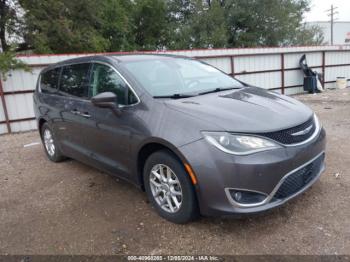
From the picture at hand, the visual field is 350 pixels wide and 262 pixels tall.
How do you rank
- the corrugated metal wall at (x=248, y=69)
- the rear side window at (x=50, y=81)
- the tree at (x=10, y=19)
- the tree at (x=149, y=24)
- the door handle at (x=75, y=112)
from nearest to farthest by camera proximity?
1. the door handle at (x=75, y=112)
2. the rear side window at (x=50, y=81)
3. the corrugated metal wall at (x=248, y=69)
4. the tree at (x=10, y=19)
5. the tree at (x=149, y=24)

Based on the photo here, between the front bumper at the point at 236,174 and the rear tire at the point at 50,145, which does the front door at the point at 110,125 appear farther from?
the rear tire at the point at 50,145

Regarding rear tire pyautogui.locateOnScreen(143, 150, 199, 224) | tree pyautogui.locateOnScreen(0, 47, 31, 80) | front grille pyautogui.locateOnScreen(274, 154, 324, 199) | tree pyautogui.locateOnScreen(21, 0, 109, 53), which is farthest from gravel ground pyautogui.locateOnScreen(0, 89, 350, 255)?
tree pyautogui.locateOnScreen(21, 0, 109, 53)

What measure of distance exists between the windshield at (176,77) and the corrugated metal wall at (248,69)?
6.11m

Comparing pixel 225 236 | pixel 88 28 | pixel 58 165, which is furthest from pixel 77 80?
pixel 88 28

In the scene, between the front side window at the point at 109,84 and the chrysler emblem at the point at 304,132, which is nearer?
the chrysler emblem at the point at 304,132

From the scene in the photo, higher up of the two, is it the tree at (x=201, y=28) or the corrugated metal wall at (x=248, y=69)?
the tree at (x=201, y=28)

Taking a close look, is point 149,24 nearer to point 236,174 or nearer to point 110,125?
point 110,125

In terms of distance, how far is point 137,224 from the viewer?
3.10 meters

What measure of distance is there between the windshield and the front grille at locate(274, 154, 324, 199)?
1306 millimetres

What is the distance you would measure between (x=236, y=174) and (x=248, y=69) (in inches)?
424

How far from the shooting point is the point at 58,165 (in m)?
5.11

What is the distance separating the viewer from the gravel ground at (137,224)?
2678mm

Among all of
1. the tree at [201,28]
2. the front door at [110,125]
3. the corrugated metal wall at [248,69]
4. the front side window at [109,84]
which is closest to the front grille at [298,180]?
the front door at [110,125]

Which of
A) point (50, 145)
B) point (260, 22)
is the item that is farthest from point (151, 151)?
point (260, 22)
